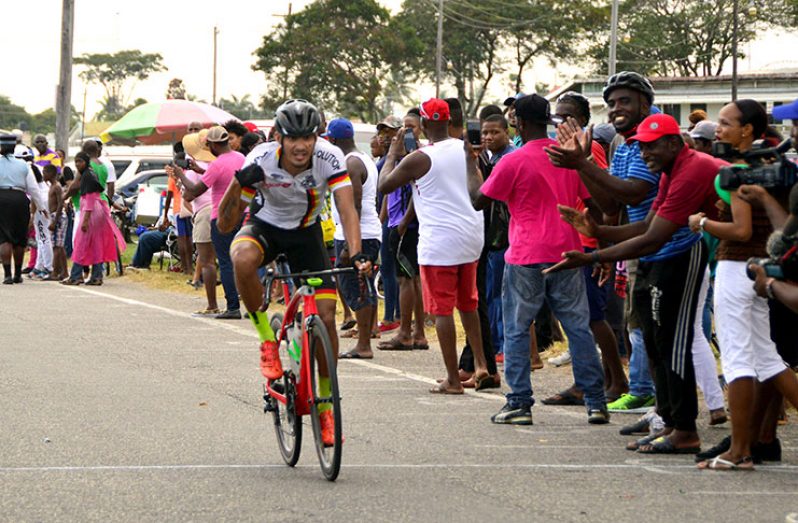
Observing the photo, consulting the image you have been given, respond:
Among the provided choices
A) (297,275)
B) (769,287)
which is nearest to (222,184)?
(297,275)

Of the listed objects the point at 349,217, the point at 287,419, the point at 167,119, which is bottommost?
the point at 287,419

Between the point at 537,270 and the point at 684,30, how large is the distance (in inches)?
2442

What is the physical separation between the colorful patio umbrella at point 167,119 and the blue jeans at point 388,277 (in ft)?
52.6

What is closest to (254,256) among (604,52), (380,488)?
(380,488)

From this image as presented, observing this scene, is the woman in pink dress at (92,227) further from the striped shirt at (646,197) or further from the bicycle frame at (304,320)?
the bicycle frame at (304,320)

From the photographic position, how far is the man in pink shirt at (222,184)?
1495 cm

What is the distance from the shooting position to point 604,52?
66562 millimetres

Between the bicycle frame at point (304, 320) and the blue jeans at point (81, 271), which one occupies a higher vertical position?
the bicycle frame at point (304, 320)

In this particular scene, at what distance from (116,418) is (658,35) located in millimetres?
62592

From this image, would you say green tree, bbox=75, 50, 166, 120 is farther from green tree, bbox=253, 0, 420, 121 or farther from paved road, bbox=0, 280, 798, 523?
paved road, bbox=0, 280, 798, 523

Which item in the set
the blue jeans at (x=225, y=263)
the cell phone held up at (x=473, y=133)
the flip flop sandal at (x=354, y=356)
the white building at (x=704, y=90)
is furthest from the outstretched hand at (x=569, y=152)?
the white building at (x=704, y=90)

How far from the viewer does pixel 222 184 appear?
15.0 meters

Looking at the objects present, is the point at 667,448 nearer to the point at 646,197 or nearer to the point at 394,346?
the point at 646,197

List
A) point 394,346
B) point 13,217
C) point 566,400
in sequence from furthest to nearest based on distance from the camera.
Answer: point 13,217, point 394,346, point 566,400
